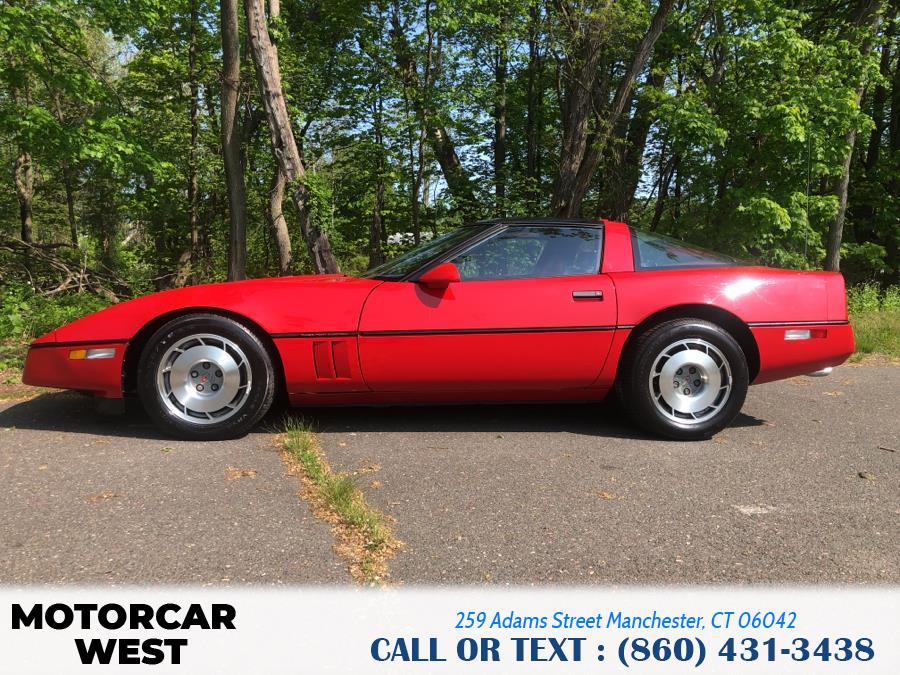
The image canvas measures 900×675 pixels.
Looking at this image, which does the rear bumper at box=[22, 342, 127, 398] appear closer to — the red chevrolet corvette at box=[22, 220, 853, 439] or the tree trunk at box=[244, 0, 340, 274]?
the red chevrolet corvette at box=[22, 220, 853, 439]

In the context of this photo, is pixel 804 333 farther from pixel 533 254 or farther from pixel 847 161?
pixel 847 161

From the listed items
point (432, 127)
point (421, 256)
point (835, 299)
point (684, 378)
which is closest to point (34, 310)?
point (421, 256)

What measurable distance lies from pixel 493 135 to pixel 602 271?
12.3 m

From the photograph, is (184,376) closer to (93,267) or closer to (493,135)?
(93,267)

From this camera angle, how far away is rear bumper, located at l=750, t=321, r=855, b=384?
3717 millimetres

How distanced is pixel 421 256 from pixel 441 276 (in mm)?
495

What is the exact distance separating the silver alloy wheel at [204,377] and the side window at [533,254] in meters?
1.38

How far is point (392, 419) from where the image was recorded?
4.08m

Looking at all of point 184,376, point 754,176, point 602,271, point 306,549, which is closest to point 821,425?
point 602,271

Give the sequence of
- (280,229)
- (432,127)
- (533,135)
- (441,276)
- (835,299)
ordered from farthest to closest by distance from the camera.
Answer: (533,135)
(432,127)
(280,229)
(835,299)
(441,276)

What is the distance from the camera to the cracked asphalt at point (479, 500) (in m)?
2.11

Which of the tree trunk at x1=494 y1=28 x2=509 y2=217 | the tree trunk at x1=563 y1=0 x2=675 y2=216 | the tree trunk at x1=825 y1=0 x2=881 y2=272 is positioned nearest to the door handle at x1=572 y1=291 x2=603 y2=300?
the tree trunk at x1=563 y1=0 x2=675 y2=216

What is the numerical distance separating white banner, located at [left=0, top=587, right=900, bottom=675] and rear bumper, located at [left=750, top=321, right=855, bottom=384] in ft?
6.37

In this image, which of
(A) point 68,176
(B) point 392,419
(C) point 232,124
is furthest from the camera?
(A) point 68,176
